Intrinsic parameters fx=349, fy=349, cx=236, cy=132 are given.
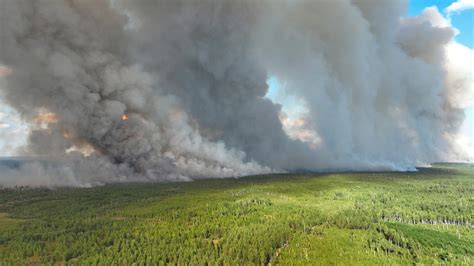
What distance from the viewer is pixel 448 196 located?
399ft

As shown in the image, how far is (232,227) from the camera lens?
253ft

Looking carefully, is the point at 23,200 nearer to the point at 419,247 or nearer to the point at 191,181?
the point at 191,181

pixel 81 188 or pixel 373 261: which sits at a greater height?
pixel 81 188

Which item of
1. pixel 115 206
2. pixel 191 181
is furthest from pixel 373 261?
pixel 191 181

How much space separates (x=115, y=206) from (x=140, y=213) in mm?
13446

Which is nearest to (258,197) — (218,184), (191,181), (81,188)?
(218,184)

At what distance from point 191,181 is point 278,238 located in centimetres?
9835

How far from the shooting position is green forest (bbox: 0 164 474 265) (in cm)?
5928

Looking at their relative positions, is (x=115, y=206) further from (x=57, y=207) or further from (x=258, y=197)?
(x=258, y=197)

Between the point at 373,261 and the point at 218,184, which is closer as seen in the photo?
the point at 373,261

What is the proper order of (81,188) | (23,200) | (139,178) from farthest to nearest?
1. (139,178)
2. (81,188)
3. (23,200)

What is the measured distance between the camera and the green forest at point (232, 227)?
2334 inches

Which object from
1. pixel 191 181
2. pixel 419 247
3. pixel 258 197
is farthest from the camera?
pixel 191 181

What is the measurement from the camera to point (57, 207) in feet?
313
